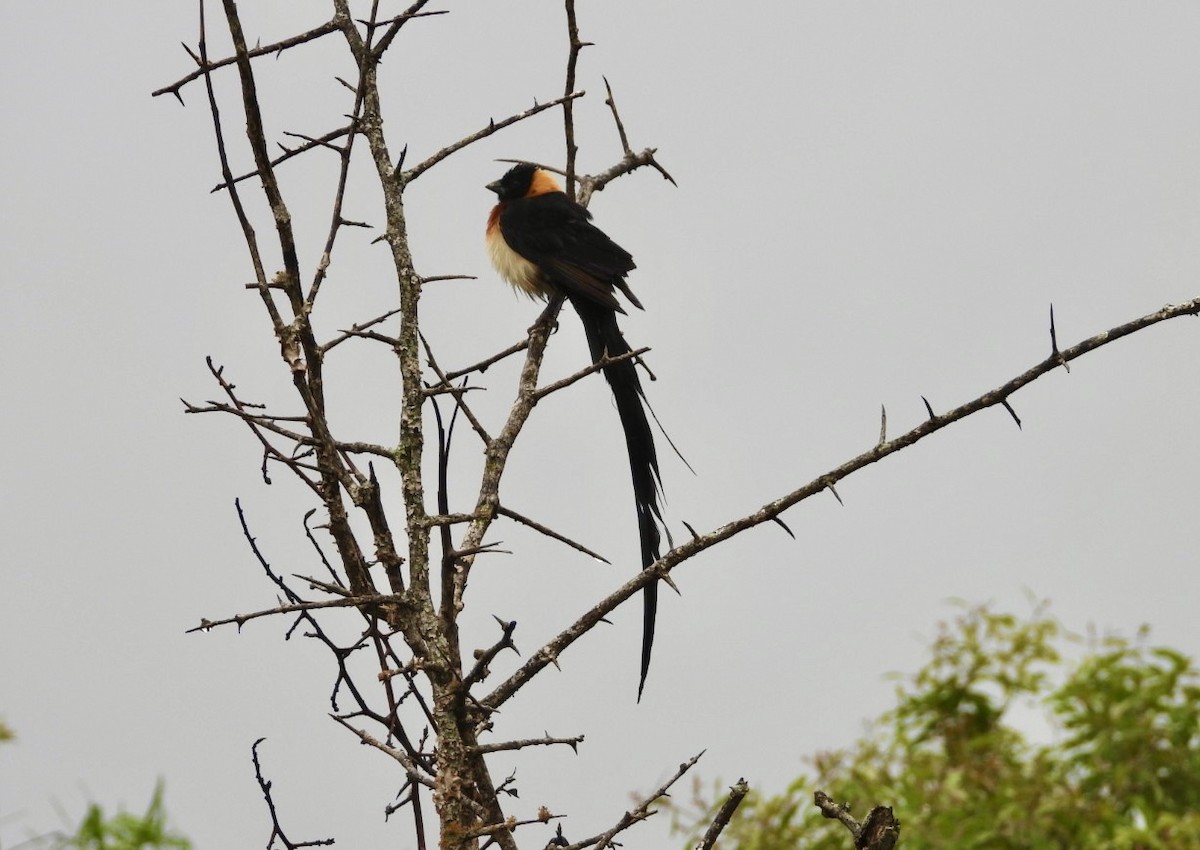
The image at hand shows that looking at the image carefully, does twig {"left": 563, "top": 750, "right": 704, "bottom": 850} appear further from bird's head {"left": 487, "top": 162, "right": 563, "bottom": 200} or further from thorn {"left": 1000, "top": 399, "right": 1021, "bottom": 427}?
bird's head {"left": 487, "top": 162, "right": 563, "bottom": 200}

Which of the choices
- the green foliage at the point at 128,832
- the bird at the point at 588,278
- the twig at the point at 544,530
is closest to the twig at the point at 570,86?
the bird at the point at 588,278

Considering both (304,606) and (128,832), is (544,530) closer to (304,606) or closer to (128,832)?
(304,606)

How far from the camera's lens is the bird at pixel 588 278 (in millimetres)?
3514

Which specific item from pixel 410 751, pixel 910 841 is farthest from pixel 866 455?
pixel 910 841

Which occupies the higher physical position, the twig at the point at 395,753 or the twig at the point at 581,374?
the twig at the point at 581,374

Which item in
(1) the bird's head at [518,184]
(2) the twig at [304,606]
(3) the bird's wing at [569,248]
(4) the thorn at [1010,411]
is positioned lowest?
(2) the twig at [304,606]

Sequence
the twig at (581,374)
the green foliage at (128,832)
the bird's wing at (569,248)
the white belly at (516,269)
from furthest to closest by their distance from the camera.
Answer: the white belly at (516,269) → the bird's wing at (569,248) → the twig at (581,374) → the green foliage at (128,832)

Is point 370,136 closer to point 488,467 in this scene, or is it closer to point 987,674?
point 488,467

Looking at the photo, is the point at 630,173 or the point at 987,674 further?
the point at 987,674

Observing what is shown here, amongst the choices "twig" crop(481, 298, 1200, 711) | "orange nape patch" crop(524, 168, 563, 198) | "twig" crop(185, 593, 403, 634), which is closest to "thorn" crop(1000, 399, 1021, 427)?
"twig" crop(481, 298, 1200, 711)

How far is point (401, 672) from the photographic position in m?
A: 2.72

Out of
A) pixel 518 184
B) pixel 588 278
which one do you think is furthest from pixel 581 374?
pixel 518 184

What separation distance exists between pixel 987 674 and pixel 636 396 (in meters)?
4.20

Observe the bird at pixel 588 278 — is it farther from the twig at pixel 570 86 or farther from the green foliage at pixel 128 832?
the green foliage at pixel 128 832
